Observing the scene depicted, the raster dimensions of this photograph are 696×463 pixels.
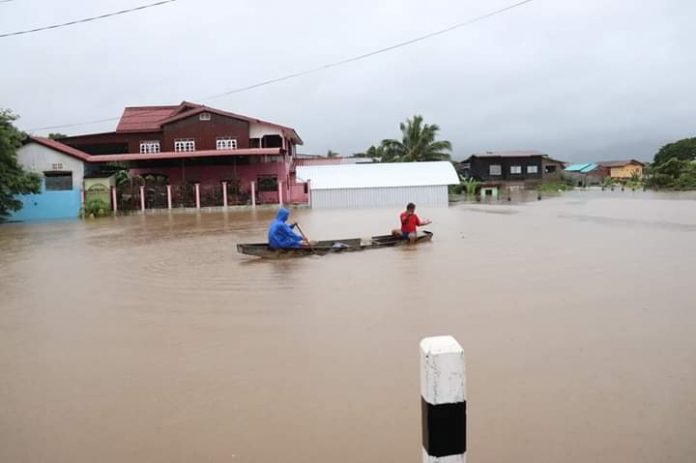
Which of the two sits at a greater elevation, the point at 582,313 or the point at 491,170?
the point at 491,170

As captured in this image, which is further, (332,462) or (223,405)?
(223,405)

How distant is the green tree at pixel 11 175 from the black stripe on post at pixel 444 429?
110 feet

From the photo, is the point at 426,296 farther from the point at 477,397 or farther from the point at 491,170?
the point at 491,170

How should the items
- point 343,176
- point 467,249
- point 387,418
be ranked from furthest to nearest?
1. point 343,176
2. point 467,249
3. point 387,418

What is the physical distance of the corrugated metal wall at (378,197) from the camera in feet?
123

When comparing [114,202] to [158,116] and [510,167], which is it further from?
[510,167]

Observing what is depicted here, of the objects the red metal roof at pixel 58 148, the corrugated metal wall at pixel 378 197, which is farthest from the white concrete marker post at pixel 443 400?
the red metal roof at pixel 58 148

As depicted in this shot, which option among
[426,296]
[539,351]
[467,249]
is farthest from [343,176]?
[539,351]

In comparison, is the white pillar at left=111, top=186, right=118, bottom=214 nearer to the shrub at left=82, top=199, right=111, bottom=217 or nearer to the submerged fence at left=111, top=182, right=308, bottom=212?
the submerged fence at left=111, top=182, right=308, bottom=212

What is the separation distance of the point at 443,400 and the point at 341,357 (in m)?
3.70

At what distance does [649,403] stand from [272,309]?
4.95 meters

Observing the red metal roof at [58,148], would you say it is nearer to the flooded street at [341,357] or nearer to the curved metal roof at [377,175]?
the curved metal roof at [377,175]

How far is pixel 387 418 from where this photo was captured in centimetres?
445

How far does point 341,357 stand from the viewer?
233 inches
